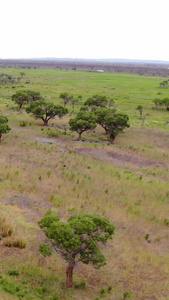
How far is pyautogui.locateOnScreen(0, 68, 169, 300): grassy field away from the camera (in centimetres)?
1376

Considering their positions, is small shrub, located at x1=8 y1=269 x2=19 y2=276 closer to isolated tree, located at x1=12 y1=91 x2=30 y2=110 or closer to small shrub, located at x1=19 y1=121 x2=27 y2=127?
small shrub, located at x1=19 y1=121 x2=27 y2=127

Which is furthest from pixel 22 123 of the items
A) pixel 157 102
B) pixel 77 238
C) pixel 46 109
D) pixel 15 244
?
pixel 157 102

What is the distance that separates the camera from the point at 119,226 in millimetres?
19781

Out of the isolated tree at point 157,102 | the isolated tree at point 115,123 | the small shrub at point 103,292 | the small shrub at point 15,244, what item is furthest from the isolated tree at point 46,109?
the small shrub at point 103,292

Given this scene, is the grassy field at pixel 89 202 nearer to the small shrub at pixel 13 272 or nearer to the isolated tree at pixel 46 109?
the small shrub at pixel 13 272

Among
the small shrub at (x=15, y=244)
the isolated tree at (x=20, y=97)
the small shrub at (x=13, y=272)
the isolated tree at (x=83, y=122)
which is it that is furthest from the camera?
the isolated tree at (x=20, y=97)

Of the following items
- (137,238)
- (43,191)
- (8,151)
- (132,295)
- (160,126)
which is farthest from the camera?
(160,126)

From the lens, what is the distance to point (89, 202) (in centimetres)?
2270

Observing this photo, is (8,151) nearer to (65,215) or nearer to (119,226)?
(65,215)

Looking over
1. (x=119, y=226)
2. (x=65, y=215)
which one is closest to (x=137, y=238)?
(x=119, y=226)

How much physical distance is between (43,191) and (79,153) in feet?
38.6

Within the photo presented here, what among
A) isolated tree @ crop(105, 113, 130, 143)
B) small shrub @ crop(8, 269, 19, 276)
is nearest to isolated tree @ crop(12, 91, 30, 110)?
isolated tree @ crop(105, 113, 130, 143)

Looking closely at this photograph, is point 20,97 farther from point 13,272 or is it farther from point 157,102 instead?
point 13,272

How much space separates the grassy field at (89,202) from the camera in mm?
13758
